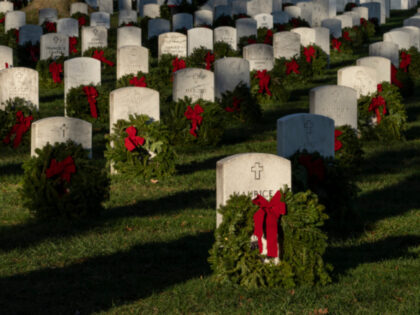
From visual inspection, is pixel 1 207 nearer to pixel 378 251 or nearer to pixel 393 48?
pixel 378 251

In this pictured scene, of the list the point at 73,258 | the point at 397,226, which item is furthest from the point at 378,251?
the point at 73,258

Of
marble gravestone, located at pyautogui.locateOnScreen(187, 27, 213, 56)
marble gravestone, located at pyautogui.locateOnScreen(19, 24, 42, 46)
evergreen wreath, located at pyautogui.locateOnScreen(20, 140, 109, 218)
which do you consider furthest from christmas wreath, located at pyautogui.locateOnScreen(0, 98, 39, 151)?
marble gravestone, located at pyautogui.locateOnScreen(19, 24, 42, 46)

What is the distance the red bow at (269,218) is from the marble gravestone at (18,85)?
28.3 ft

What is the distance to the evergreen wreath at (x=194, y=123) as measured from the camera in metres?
14.5

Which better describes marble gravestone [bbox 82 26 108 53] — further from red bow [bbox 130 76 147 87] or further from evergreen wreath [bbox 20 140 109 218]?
evergreen wreath [bbox 20 140 109 218]

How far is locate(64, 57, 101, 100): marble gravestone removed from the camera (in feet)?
54.1

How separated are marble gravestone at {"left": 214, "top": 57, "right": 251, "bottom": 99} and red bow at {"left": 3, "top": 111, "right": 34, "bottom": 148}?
161 inches

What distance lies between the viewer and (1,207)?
10375mm

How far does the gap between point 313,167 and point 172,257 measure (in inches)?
77.9

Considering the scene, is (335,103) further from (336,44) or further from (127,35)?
(336,44)

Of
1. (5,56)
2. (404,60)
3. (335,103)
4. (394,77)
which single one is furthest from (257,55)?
(335,103)

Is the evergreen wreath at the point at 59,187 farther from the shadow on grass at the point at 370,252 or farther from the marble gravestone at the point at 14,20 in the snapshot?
the marble gravestone at the point at 14,20

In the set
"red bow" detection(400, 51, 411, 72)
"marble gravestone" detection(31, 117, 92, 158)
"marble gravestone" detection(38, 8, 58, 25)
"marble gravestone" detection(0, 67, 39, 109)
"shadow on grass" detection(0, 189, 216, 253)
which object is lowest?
"shadow on grass" detection(0, 189, 216, 253)

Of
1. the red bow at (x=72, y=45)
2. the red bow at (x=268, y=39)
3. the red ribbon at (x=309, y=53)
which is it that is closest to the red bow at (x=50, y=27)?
the red bow at (x=72, y=45)
